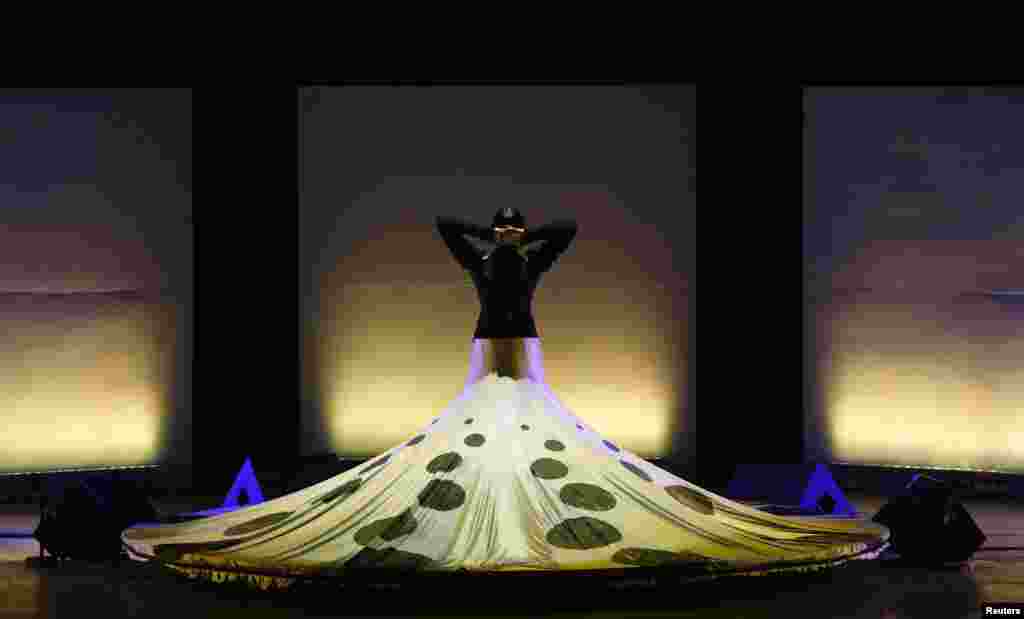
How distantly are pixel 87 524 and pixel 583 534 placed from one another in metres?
2.28

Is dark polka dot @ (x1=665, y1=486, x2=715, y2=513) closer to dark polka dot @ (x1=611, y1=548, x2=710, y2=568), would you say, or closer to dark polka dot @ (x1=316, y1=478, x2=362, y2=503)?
dark polka dot @ (x1=611, y1=548, x2=710, y2=568)

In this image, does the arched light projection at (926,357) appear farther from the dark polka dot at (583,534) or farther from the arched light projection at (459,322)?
the dark polka dot at (583,534)

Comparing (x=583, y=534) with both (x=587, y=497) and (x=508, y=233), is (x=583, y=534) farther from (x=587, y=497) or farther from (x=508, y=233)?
(x=508, y=233)

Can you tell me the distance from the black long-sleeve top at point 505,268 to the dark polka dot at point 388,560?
965 millimetres

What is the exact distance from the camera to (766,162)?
28.4 feet

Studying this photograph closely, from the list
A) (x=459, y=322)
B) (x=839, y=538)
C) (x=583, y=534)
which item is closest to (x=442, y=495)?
(x=583, y=534)

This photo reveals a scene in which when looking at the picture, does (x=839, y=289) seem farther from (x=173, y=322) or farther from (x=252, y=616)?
(x=252, y=616)

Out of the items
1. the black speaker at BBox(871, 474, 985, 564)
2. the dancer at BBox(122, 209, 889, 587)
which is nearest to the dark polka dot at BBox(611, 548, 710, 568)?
the dancer at BBox(122, 209, 889, 587)

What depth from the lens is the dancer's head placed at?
Answer: 4961 mm

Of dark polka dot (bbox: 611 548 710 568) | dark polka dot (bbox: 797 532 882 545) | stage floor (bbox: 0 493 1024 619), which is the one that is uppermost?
dark polka dot (bbox: 611 548 710 568)

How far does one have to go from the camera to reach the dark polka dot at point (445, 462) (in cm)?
461

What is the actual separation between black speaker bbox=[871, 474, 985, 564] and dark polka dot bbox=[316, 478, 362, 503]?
2114 mm

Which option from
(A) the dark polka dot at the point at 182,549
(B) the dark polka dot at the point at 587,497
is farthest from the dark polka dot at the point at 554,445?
(A) the dark polka dot at the point at 182,549

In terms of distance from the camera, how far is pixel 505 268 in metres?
4.92
